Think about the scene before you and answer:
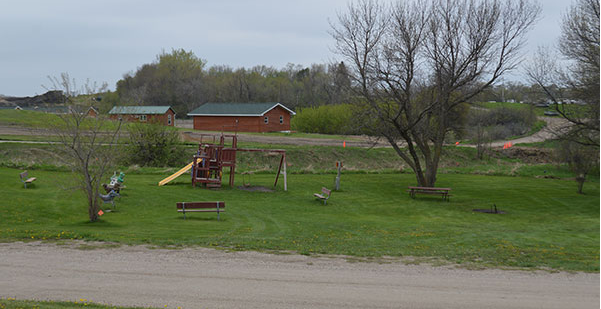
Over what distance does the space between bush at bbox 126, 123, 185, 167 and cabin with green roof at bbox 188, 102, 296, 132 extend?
2252cm

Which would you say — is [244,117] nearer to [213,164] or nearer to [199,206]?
[213,164]

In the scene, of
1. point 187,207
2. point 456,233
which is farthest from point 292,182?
point 456,233

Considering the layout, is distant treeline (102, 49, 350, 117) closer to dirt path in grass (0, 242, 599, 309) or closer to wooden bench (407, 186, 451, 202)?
wooden bench (407, 186, 451, 202)

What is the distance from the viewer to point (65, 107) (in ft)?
62.3

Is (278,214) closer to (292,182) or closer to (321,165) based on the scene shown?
(292,182)

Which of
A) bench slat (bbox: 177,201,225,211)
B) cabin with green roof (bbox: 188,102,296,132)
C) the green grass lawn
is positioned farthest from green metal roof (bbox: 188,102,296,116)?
bench slat (bbox: 177,201,225,211)

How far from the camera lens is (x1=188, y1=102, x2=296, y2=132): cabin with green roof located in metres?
62.9

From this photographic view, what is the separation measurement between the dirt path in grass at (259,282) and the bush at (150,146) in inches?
1001

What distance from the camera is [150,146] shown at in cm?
3853

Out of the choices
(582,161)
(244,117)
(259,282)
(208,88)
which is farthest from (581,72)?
(208,88)

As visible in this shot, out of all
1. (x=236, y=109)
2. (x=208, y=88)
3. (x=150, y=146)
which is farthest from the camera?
(x=208, y=88)

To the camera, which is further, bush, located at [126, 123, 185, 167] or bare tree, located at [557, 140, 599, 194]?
bush, located at [126, 123, 185, 167]

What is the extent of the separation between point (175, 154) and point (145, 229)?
2428 cm

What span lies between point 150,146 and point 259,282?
99.5 feet
